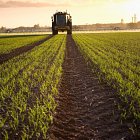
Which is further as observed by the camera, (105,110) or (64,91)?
(64,91)

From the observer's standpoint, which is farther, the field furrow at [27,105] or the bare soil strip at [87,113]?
the bare soil strip at [87,113]

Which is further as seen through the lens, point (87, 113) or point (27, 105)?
point (27, 105)

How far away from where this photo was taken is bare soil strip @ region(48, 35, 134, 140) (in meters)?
6.10

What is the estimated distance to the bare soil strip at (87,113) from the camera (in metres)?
6.10

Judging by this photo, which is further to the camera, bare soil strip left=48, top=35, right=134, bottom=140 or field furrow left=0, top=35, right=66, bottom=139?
bare soil strip left=48, top=35, right=134, bottom=140

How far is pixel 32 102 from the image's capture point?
8109 millimetres

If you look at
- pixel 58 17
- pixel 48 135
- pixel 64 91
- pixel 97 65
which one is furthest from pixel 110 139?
pixel 58 17

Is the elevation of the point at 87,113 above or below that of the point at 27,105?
below

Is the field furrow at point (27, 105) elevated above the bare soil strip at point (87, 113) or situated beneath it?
elevated above

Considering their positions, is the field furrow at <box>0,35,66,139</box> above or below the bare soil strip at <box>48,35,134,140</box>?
above

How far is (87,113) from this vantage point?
7.57 m

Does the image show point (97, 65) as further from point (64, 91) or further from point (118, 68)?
point (64, 91)

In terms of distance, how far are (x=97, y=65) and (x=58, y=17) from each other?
116 feet

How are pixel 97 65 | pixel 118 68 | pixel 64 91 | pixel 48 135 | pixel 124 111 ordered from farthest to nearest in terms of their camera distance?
pixel 97 65, pixel 118 68, pixel 64 91, pixel 124 111, pixel 48 135
